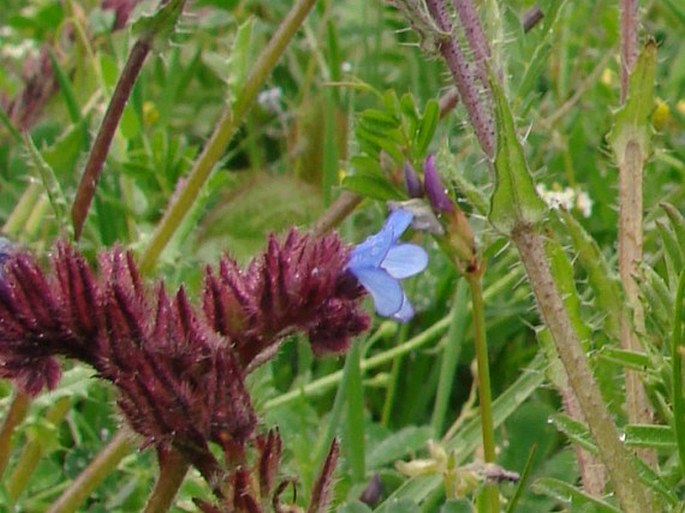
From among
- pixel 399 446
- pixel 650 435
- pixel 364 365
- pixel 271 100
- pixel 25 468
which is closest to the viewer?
pixel 650 435

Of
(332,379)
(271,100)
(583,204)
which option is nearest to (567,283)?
(332,379)

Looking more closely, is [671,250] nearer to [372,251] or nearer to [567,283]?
[567,283]

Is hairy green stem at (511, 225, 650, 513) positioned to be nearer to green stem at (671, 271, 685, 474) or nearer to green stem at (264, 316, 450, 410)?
green stem at (671, 271, 685, 474)

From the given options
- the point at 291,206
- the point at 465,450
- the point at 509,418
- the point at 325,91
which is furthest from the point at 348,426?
the point at 325,91

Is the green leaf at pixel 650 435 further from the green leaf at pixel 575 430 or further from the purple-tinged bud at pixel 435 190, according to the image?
the purple-tinged bud at pixel 435 190

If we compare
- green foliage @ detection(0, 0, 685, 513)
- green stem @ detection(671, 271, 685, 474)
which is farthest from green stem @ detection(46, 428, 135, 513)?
green stem @ detection(671, 271, 685, 474)
